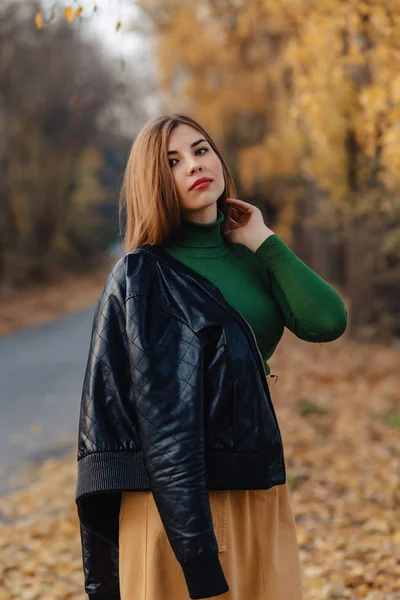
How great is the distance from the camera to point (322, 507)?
5301mm

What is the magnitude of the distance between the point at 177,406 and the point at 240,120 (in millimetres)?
15689

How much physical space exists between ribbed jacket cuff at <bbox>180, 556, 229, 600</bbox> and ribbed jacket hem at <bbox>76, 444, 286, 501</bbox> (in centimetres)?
20

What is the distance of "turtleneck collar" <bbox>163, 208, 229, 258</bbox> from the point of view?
226 centimetres

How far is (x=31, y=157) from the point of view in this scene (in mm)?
21703

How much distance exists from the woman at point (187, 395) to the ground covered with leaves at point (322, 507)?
189 cm

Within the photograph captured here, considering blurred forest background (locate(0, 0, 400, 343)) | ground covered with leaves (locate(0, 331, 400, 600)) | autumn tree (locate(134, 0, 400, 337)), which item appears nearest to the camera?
ground covered with leaves (locate(0, 331, 400, 600))

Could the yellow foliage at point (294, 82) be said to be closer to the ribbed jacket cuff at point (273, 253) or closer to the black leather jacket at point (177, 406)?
the ribbed jacket cuff at point (273, 253)

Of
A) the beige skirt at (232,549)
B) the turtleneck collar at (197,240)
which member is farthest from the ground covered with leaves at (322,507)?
the turtleneck collar at (197,240)

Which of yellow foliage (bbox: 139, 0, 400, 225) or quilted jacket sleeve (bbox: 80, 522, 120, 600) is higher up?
yellow foliage (bbox: 139, 0, 400, 225)

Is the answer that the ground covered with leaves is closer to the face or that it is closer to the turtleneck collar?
the turtleneck collar

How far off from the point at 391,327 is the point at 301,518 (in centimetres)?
754

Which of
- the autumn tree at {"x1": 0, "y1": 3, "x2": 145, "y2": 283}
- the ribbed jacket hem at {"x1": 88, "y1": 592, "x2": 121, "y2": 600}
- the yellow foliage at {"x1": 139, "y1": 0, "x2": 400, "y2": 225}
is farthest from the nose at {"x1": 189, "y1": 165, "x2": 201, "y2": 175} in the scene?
the autumn tree at {"x1": 0, "y1": 3, "x2": 145, "y2": 283}

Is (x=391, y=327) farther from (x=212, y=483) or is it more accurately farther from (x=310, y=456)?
(x=212, y=483)

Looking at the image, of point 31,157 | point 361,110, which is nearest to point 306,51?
point 361,110
